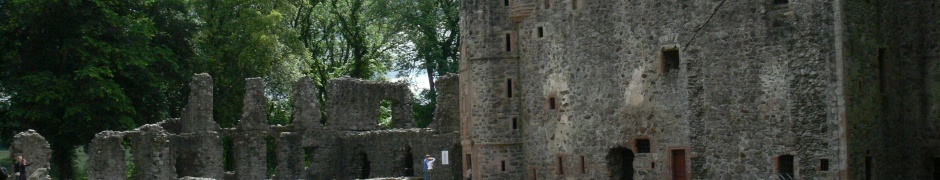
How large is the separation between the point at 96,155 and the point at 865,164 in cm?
2339

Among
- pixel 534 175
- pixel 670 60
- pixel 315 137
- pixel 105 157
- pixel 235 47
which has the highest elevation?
pixel 235 47

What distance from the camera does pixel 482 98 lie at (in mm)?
45281

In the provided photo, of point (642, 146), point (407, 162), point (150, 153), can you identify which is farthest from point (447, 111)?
point (642, 146)

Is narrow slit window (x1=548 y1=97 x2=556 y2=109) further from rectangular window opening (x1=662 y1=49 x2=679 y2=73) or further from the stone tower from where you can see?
rectangular window opening (x1=662 y1=49 x2=679 y2=73)

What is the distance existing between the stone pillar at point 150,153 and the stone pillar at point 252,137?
4338 millimetres

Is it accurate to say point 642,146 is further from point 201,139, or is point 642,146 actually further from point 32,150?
point 201,139

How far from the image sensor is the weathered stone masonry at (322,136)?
174ft

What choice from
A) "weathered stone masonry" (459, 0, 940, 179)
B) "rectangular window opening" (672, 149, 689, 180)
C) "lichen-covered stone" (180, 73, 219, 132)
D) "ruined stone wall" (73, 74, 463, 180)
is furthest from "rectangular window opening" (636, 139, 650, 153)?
"lichen-covered stone" (180, 73, 219, 132)

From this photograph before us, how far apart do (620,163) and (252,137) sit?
16.9 m

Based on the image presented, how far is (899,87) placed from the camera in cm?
3906

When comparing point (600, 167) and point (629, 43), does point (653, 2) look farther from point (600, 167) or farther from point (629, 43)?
point (600, 167)

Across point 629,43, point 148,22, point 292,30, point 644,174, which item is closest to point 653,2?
point 629,43

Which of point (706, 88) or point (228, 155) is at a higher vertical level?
point (706, 88)

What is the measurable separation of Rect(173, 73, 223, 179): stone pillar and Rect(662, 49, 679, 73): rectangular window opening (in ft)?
62.6
